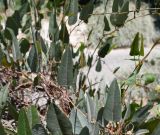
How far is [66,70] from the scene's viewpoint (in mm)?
817

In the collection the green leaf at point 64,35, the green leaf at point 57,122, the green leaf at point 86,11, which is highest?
the green leaf at point 86,11

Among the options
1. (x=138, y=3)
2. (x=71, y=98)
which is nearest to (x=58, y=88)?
(x=71, y=98)

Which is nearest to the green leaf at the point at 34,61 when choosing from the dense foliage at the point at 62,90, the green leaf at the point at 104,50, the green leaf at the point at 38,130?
the dense foliage at the point at 62,90

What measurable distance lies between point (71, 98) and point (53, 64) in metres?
0.17

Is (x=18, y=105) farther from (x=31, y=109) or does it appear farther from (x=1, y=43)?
(x=31, y=109)

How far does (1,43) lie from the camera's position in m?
1.05

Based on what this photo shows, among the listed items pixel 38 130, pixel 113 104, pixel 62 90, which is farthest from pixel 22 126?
pixel 62 90

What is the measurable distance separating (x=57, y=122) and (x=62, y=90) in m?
0.25

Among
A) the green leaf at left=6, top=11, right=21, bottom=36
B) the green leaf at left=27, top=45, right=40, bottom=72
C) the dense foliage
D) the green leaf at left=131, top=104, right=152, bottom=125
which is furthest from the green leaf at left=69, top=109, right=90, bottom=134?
the green leaf at left=6, top=11, right=21, bottom=36

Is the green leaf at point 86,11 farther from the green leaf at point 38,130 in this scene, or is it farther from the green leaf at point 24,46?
the green leaf at point 38,130

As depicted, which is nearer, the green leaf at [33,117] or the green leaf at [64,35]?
the green leaf at [33,117]

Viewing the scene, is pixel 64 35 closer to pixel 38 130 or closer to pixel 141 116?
pixel 141 116

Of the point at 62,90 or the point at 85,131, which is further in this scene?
the point at 62,90

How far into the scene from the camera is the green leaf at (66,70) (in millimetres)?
805
